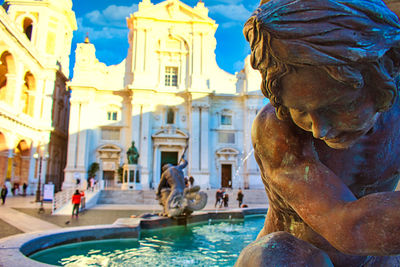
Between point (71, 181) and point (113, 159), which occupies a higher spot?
point (113, 159)

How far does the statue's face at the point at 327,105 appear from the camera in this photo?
0.71 metres

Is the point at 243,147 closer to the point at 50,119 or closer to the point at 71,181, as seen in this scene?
the point at 71,181

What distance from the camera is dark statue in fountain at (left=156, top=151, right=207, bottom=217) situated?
7836mm

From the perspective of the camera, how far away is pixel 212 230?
7316mm

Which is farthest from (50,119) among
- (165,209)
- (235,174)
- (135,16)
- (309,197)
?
(309,197)

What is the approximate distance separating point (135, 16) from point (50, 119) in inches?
493

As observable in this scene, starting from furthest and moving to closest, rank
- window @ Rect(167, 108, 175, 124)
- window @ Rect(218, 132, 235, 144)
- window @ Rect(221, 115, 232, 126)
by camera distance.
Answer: window @ Rect(221, 115, 232, 126) → window @ Rect(218, 132, 235, 144) → window @ Rect(167, 108, 175, 124)

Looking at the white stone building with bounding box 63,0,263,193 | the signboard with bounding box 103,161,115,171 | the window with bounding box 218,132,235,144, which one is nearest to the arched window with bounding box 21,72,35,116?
the white stone building with bounding box 63,0,263,193

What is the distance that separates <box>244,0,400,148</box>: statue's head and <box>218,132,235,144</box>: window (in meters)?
29.5

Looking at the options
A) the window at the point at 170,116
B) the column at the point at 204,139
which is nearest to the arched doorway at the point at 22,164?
the window at the point at 170,116

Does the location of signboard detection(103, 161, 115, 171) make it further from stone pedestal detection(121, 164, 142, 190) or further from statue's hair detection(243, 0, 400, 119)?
statue's hair detection(243, 0, 400, 119)

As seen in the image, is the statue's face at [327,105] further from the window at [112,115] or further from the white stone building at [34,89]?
the window at [112,115]

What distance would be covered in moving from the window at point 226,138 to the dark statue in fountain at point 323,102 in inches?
1156

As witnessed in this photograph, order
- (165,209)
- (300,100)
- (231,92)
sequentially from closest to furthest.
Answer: (300,100), (165,209), (231,92)
